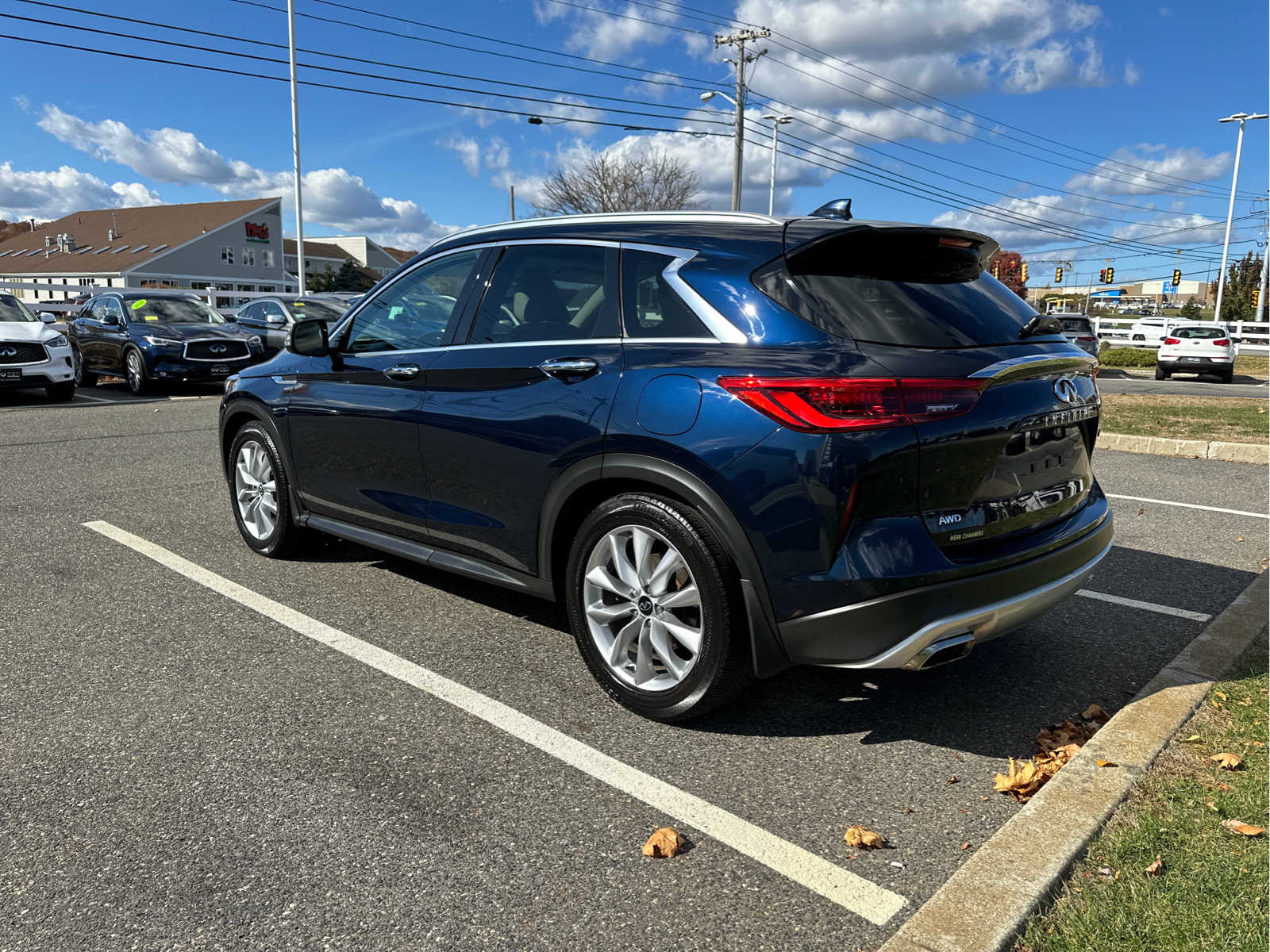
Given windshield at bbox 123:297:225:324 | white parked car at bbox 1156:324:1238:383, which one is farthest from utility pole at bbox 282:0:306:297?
white parked car at bbox 1156:324:1238:383

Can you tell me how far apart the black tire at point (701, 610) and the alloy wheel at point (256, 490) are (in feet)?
8.55

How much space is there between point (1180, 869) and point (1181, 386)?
2485cm

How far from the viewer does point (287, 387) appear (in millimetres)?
5129

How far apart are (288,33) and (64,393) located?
21196 millimetres

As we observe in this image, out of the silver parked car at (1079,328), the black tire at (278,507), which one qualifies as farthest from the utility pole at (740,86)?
the black tire at (278,507)

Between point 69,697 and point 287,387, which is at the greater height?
point 287,387

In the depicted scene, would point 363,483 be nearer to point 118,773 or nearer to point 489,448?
point 489,448

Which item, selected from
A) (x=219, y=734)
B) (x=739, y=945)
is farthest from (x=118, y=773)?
(x=739, y=945)

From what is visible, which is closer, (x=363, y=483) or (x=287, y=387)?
(x=363, y=483)

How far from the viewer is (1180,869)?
2.46 metres

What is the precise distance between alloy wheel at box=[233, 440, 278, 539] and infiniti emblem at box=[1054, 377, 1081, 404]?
394 cm

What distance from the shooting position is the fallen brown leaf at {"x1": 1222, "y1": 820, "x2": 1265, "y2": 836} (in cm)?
263

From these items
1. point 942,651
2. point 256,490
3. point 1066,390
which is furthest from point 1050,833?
point 256,490

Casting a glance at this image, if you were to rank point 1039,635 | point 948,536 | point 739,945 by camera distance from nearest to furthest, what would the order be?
point 739,945
point 948,536
point 1039,635
